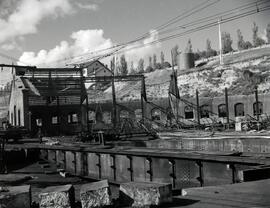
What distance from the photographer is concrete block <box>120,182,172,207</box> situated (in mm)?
5703

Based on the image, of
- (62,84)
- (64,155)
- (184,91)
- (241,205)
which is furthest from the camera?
(184,91)

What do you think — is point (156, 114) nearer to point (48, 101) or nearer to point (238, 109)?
point (238, 109)

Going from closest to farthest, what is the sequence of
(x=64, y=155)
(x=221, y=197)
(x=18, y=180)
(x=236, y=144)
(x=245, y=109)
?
1. (x=221, y=197)
2. (x=18, y=180)
3. (x=236, y=144)
4. (x=64, y=155)
5. (x=245, y=109)

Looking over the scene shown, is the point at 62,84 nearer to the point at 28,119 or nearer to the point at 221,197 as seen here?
the point at 28,119

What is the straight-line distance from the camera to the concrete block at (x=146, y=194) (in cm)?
570

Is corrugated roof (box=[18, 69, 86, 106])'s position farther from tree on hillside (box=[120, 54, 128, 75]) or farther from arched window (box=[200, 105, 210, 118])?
tree on hillside (box=[120, 54, 128, 75])

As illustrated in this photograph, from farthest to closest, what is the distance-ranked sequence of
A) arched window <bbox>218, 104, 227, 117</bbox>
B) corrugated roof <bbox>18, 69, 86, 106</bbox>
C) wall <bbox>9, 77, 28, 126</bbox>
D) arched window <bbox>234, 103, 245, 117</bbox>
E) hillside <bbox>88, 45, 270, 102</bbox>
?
hillside <bbox>88, 45, 270, 102</bbox>
arched window <bbox>218, 104, 227, 117</bbox>
corrugated roof <bbox>18, 69, 86, 106</bbox>
arched window <bbox>234, 103, 245, 117</bbox>
wall <bbox>9, 77, 28, 126</bbox>

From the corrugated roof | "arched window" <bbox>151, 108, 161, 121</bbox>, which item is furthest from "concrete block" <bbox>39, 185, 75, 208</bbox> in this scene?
"arched window" <bbox>151, 108, 161, 121</bbox>

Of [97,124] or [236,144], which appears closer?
[236,144]

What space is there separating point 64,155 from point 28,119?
66.0ft

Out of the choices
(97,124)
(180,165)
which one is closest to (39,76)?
(97,124)

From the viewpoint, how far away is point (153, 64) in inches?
4395

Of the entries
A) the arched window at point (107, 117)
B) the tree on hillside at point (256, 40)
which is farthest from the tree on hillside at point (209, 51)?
the arched window at point (107, 117)

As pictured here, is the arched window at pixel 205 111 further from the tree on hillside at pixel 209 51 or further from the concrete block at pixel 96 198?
the tree on hillside at pixel 209 51
